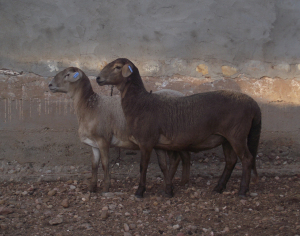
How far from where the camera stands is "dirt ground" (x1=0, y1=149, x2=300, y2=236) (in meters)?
3.68

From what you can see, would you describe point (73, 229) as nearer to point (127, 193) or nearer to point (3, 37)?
point (127, 193)

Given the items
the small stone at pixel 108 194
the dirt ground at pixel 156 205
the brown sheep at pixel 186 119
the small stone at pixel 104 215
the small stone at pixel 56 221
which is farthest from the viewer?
the small stone at pixel 108 194

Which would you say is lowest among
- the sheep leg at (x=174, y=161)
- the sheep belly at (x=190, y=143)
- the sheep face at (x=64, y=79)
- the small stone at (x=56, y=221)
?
Result: the small stone at (x=56, y=221)

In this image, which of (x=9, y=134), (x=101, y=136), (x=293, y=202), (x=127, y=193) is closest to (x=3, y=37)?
(x=9, y=134)

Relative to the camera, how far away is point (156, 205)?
4516mm

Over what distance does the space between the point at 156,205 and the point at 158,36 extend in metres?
3.05

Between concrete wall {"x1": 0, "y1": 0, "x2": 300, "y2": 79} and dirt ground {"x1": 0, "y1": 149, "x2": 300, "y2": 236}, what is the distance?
5.62 ft

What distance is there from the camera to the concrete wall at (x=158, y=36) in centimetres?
595

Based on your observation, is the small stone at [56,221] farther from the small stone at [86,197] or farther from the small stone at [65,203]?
the small stone at [86,197]

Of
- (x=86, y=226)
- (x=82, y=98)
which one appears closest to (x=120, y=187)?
(x=82, y=98)

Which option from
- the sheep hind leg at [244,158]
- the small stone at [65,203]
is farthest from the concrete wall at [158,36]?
the small stone at [65,203]

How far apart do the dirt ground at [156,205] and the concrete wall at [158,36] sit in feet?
5.62

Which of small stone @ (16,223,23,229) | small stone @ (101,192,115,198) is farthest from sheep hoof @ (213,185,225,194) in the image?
small stone @ (16,223,23,229)

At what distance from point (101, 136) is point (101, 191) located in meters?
0.83
